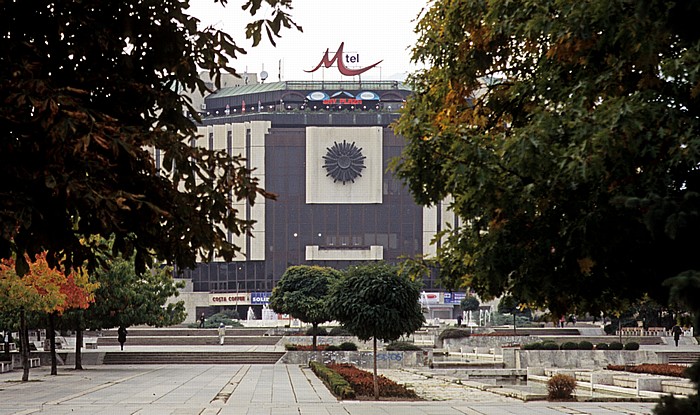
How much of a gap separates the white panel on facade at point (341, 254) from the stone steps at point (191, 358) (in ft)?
184

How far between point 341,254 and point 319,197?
6.50m

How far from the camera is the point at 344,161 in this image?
108438mm

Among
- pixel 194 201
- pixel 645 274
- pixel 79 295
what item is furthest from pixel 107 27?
pixel 79 295

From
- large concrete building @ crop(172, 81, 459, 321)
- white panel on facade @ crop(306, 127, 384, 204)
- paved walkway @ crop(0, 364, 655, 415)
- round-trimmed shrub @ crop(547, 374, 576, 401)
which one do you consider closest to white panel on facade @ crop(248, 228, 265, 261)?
large concrete building @ crop(172, 81, 459, 321)

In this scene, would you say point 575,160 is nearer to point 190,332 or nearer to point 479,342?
point 479,342

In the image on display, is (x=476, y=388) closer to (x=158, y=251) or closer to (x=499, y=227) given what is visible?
(x=499, y=227)

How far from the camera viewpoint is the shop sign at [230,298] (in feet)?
373

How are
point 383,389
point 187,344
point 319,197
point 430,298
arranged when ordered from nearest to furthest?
point 383,389, point 187,344, point 319,197, point 430,298

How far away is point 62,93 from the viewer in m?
8.03

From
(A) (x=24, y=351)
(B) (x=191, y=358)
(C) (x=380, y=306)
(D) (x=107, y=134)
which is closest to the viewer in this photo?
(D) (x=107, y=134)

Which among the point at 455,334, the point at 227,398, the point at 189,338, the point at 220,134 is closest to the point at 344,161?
the point at 220,134

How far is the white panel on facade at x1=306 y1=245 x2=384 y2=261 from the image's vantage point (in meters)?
110

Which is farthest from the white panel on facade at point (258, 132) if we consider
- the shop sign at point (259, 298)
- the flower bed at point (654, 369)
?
the flower bed at point (654, 369)

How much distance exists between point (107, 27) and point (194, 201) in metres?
1.64
